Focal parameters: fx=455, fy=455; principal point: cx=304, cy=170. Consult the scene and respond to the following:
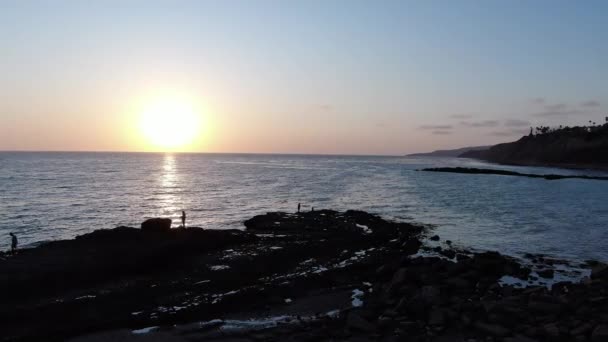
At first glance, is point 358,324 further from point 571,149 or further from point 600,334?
point 571,149

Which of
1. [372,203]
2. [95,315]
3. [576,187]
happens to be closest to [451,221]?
[372,203]

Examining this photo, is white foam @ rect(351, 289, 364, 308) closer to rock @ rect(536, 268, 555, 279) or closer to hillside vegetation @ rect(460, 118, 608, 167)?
rock @ rect(536, 268, 555, 279)

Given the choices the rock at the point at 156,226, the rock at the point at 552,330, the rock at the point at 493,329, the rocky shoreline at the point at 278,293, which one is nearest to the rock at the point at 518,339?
the rocky shoreline at the point at 278,293

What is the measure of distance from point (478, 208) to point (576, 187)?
3650cm

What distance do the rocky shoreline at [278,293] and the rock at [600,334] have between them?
2.1 inches

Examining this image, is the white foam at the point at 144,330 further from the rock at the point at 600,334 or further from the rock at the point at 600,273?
the rock at the point at 600,273

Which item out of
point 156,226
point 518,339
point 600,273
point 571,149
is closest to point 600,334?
point 518,339

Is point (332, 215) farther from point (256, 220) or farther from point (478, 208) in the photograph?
point (478, 208)

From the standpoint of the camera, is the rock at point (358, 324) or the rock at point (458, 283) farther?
the rock at point (458, 283)

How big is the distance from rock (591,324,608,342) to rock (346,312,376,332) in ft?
20.8

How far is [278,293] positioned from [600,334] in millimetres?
12032

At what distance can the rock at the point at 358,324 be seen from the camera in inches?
593

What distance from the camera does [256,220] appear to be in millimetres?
39469

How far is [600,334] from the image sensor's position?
12883mm
